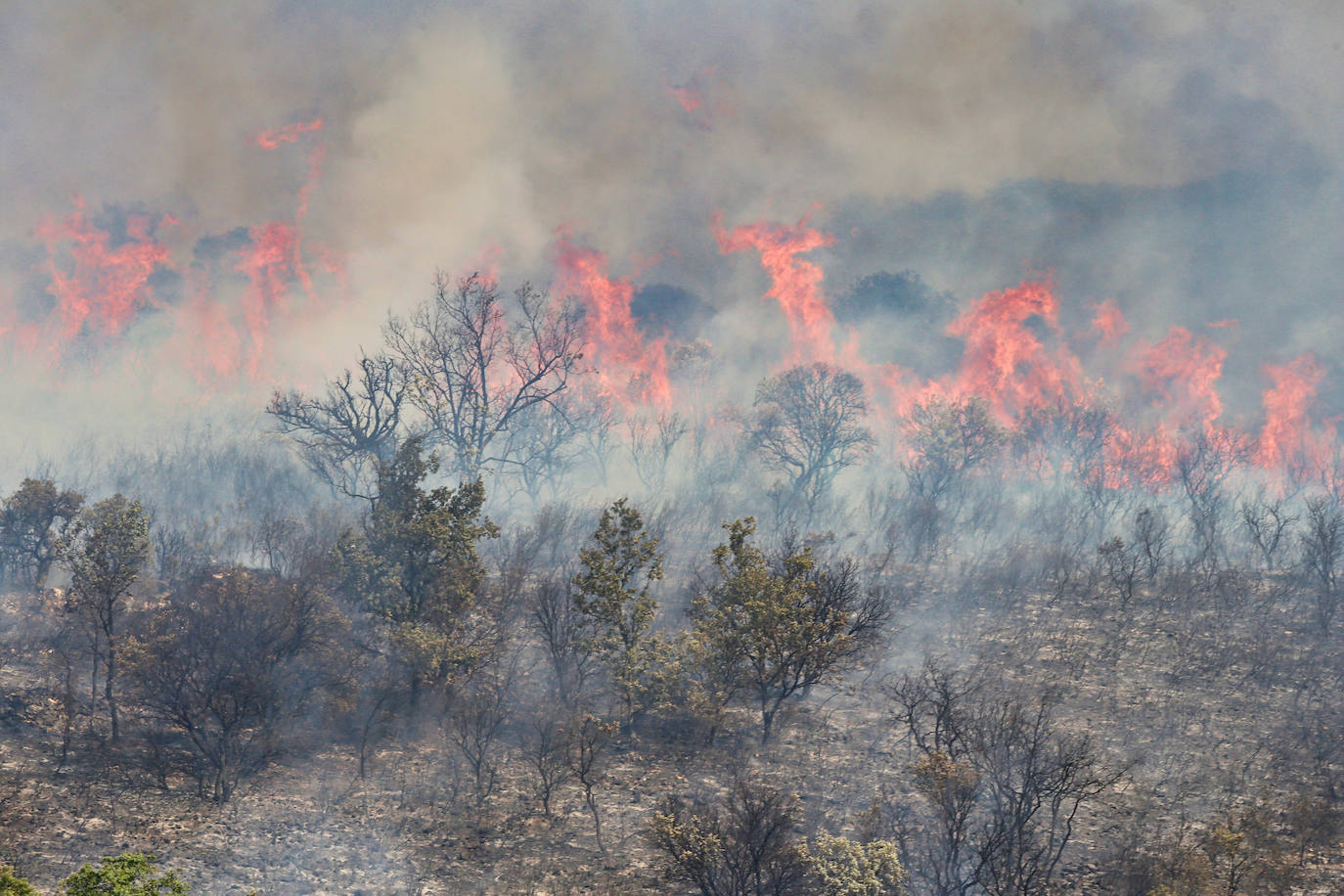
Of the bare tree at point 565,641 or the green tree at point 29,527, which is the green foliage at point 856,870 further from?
the green tree at point 29,527

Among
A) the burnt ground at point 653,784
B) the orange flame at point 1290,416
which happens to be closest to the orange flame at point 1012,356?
the orange flame at point 1290,416

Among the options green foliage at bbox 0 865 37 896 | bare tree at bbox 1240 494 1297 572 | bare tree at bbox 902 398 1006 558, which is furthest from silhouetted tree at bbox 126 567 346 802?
bare tree at bbox 1240 494 1297 572

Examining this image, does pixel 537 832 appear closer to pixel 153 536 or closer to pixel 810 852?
pixel 810 852

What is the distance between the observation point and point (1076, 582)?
45.0 metres

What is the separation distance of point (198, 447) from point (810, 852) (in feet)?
227

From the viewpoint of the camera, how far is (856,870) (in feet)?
67.8

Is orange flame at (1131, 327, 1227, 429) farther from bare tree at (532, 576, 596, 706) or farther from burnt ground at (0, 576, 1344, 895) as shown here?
bare tree at (532, 576, 596, 706)

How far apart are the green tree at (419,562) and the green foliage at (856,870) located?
1581cm

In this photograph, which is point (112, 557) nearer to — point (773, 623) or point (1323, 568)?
point (773, 623)

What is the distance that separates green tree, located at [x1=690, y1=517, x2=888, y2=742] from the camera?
28.9m

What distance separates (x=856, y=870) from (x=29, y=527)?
42.2m

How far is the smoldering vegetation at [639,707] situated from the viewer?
22609 millimetres

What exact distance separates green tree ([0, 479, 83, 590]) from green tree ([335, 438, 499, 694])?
17.4 m

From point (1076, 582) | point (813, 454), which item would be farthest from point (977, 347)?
point (1076, 582)
